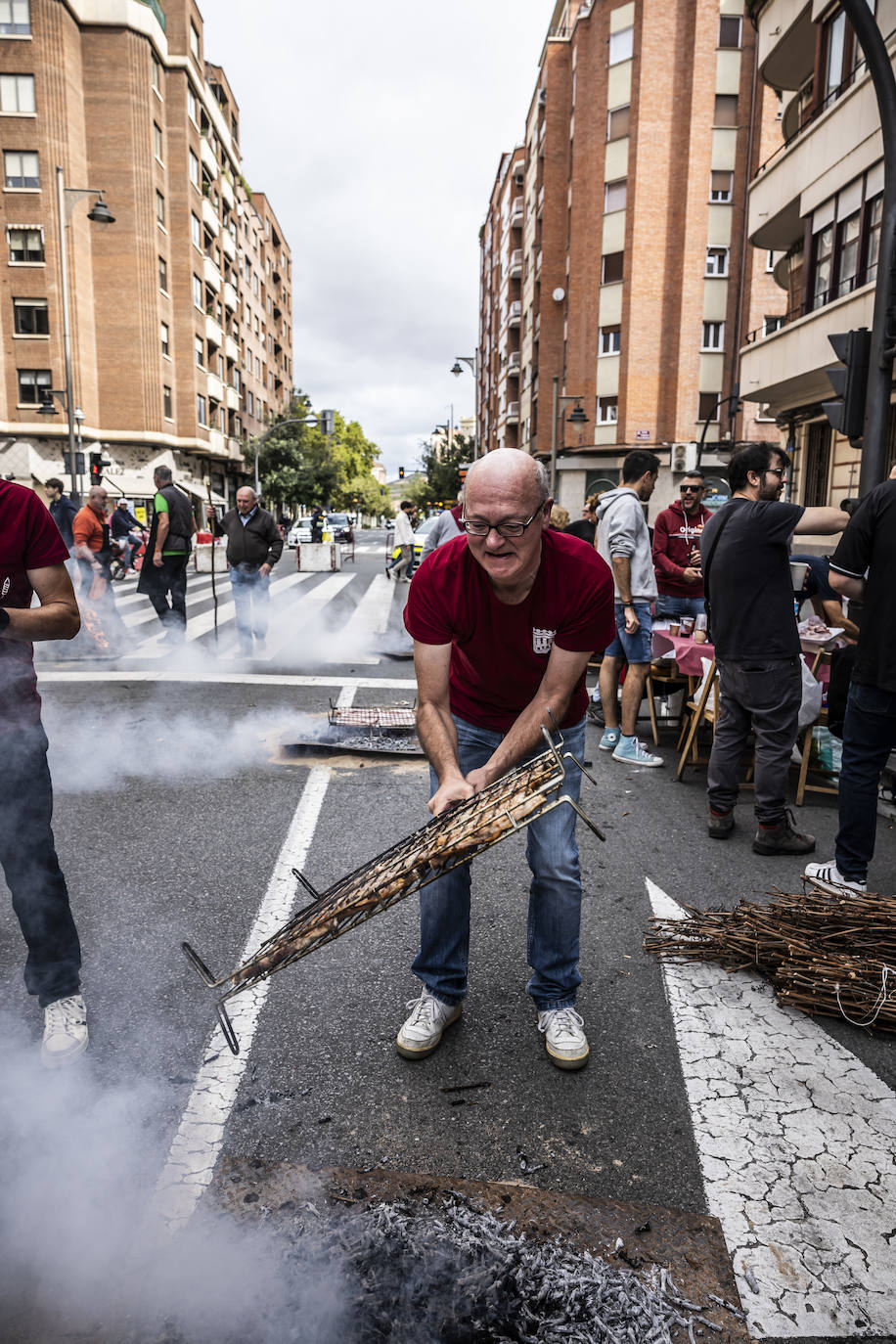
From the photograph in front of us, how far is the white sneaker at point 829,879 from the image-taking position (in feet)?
12.3

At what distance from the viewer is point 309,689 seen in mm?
8234

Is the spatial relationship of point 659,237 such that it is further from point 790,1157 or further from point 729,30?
point 790,1157

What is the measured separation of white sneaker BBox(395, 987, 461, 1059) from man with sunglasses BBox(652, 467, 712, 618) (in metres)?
4.65

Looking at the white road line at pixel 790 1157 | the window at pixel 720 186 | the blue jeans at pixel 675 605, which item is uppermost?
the window at pixel 720 186

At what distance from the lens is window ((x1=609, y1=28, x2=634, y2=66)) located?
30812 millimetres

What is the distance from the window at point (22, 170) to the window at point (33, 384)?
6374 mm

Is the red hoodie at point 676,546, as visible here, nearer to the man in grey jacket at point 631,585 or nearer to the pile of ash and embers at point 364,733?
the man in grey jacket at point 631,585

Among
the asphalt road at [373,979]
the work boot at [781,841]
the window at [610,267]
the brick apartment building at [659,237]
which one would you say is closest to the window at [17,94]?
the brick apartment building at [659,237]

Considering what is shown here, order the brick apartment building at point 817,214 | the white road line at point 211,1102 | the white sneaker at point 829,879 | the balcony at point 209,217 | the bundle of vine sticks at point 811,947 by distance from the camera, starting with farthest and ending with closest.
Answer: the balcony at point 209,217, the brick apartment building at point 817,214, the white sneaker at point 829,879, the bundle of vine sticks at point 811,947, the white road line at point 211,1102

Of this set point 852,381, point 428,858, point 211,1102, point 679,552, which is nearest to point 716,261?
point 852,381

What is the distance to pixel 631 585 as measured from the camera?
5.93 meters

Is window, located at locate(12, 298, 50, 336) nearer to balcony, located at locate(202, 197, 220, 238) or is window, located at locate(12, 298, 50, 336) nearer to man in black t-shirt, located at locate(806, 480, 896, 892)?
balcony, located at locate(202, 197, 220, 238)

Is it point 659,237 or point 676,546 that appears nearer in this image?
point 676,546

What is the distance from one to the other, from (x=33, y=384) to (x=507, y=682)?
35.7 metres
